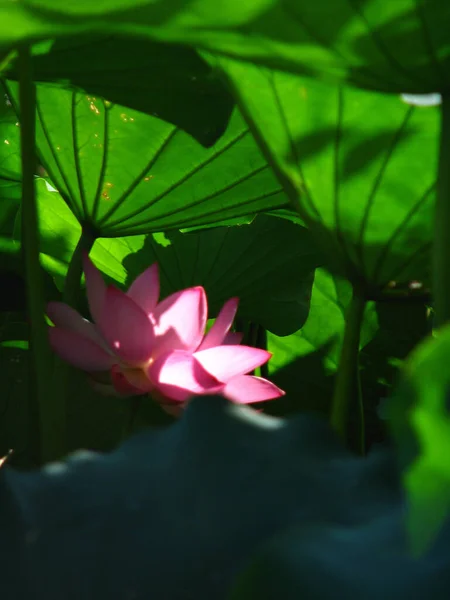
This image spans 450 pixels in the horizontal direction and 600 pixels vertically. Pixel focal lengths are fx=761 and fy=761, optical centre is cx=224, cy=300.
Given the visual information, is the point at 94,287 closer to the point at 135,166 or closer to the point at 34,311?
the point at 34,311

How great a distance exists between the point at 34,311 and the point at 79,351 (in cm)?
8

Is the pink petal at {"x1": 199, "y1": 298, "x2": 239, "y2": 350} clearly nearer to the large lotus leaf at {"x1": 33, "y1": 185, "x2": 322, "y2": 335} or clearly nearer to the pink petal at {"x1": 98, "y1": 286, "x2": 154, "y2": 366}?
the pink petal at {"x1": 98, "y1": 286, "x2": 154, "y2": 366}

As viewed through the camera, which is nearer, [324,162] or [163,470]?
[163,470]

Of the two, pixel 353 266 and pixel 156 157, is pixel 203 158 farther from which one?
pixel 353 266

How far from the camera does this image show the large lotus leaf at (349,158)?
0.56 meters

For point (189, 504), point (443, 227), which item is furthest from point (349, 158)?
point (189, 504)

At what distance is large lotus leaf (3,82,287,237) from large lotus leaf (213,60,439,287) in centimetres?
22

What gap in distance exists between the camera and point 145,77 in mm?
685

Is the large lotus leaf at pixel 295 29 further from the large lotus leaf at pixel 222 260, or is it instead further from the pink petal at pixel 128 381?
the large lotus leaf at pixel 222 260

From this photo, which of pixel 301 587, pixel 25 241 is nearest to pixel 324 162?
pixel 25 241

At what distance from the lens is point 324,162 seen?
0.57 metres

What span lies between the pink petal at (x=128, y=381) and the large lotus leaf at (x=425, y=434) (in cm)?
43

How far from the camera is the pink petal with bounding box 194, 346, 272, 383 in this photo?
2.17ft

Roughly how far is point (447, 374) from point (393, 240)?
0.36m
